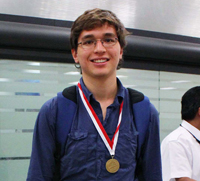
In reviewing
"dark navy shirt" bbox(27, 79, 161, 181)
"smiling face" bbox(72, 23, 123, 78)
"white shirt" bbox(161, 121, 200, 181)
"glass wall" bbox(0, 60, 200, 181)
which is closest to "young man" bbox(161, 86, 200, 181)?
"white shirt" bbox(161, 121, 200, 181)

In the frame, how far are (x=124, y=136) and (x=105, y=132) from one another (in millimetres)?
114

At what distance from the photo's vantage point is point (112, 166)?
4.79ft

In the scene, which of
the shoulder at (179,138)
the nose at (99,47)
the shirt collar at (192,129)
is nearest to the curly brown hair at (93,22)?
the nose at (99,47)

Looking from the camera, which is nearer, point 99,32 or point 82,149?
point 82,149

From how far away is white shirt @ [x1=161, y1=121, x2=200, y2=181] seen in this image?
2316mm

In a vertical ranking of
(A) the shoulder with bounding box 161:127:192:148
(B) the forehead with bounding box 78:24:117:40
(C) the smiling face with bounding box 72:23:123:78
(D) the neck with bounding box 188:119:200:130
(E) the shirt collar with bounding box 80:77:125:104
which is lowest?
(A) the shoulder with bounding box 161:127:192:148

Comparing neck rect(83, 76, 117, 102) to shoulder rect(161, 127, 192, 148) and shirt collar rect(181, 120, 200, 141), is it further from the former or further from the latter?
shirt collar rect(181, 120, 200, 141)

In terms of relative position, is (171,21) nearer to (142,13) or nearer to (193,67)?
(142,13)

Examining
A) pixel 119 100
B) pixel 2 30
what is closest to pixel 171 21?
pixel 2 30

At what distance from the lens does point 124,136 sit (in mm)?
1541

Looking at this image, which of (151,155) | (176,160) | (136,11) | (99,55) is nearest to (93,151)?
(151,155)

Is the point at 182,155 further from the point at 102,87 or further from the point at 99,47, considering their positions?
the point at 99,47

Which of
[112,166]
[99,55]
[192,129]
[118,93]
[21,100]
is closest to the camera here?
[112,166]

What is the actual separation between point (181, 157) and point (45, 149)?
1.36 metres
